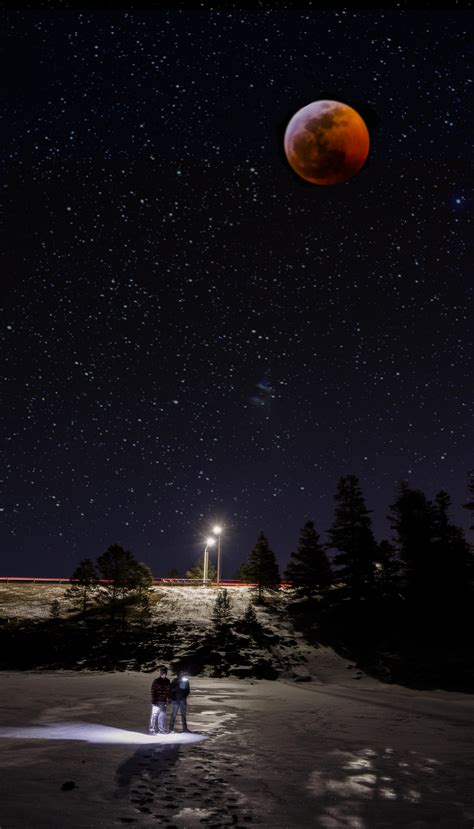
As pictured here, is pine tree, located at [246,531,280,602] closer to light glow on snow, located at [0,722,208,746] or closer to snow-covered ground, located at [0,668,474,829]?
snow-covered ground, located at [0,668,474,829]

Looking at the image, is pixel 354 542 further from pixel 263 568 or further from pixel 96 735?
pixel 96 735

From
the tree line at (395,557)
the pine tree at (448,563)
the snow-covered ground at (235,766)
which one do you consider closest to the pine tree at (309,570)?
the tree line at (395,557)

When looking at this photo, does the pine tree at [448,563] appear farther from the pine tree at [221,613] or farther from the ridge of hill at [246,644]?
the pine tree at [221,613]

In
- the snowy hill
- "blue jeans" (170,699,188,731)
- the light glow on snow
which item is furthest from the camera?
the snowy hill

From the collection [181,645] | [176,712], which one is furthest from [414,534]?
[176,712]

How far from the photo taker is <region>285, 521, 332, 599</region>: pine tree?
42188 millimetres

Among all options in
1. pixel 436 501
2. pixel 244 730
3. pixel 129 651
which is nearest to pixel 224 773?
pixel 244 730

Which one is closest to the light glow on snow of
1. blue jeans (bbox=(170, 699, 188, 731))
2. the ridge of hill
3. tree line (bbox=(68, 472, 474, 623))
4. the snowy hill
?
blue jeans (bbox=(170, 699, 188, 731))

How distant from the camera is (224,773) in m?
8.41

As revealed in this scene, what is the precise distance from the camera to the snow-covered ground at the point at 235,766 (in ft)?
21.3

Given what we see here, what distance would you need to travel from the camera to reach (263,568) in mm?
46344

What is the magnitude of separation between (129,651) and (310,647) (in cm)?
1119

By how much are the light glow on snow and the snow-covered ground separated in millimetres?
43

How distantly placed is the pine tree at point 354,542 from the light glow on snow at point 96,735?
95.7 ft
